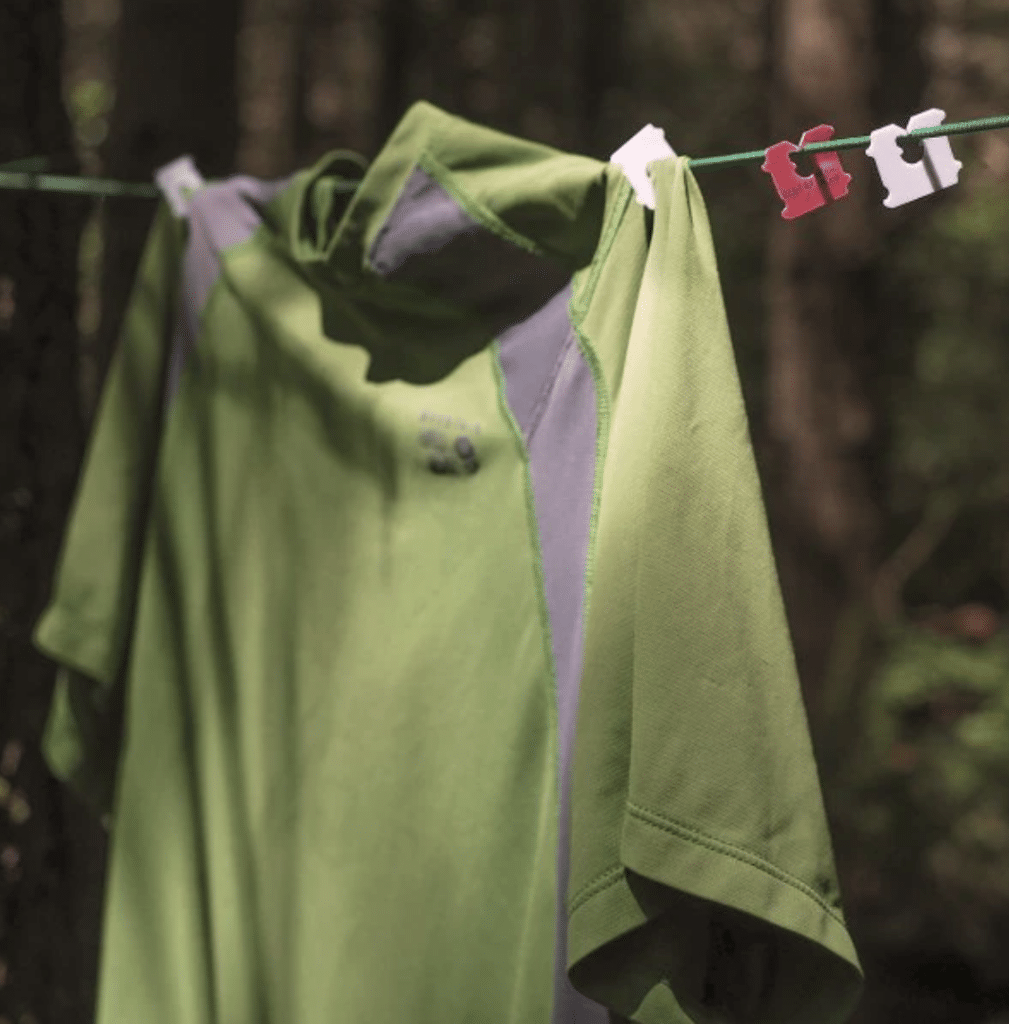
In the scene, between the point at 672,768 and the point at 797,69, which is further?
the point at 797,69

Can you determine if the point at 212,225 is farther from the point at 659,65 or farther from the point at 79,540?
the point at 659,65

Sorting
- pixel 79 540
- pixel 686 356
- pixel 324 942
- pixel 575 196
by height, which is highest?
pixel 575 196

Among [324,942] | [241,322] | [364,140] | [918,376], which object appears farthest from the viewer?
[364,140]

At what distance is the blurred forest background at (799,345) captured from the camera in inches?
58.2

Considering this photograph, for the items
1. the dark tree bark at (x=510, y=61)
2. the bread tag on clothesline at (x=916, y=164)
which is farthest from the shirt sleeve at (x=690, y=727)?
the dark tree bark at (x=510, y=61)

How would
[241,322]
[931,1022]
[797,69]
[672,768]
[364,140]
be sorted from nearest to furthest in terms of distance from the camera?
1. [672,768]
2. [241,322]
3. [797,69]
4. [931,1022]
5. [364,140]

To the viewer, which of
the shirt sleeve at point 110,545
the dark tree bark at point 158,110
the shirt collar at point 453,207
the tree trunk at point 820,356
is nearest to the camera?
the shirt collar at point 453,207

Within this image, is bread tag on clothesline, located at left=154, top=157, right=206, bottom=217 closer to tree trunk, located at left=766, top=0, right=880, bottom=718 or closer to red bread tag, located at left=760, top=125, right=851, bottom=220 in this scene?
red bread tag, located at left=760, top=125, right=851, bottom=220

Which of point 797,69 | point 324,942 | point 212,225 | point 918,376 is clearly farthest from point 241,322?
point 918,376

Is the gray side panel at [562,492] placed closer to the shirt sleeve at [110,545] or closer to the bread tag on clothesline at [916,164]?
the bread tag on clothesline at [916,164]

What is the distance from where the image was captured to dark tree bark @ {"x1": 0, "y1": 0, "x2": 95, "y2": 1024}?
1.44 metres

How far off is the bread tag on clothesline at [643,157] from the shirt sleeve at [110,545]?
51 centimetres

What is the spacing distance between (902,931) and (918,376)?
170 cm

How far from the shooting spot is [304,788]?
1146 mm
